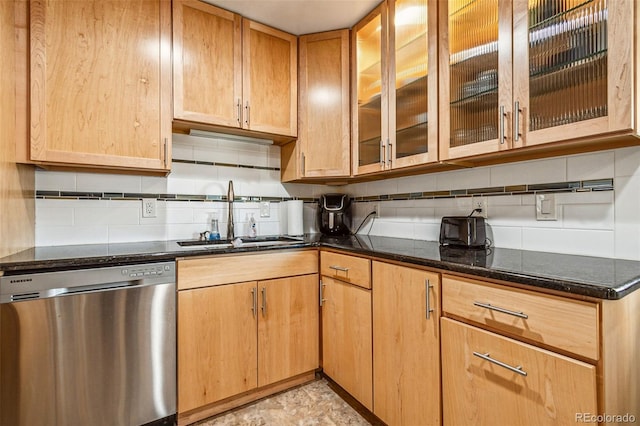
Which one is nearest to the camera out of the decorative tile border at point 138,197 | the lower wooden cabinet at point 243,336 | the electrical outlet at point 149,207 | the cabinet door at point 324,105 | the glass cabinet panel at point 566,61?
the glass cabinet panel at point 566,61

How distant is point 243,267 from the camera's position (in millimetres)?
1744

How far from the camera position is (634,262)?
116cm

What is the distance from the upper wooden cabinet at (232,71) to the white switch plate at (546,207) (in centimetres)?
150

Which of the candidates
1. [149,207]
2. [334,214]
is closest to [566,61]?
[334,214]

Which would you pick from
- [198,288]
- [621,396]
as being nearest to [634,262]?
[621,396]

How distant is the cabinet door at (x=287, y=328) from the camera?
5.94 feet

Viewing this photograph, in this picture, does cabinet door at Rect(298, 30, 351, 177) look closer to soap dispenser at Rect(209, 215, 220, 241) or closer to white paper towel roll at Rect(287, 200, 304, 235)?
white paper towel roll at Rect(287, 200, 304, 235)

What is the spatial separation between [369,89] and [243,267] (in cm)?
136

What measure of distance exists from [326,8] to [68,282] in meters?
2.00

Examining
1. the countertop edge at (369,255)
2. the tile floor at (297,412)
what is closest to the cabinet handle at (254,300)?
the countertop edge at (369,255)

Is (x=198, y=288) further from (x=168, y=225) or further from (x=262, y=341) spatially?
(x=168, y=225)

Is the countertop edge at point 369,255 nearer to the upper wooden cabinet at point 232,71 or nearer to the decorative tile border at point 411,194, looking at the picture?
the decorative tile border at point 411,194

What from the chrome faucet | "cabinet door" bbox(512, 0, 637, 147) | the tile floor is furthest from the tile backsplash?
the tile floor

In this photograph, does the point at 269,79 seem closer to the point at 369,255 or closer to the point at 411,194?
the point at 411,194
